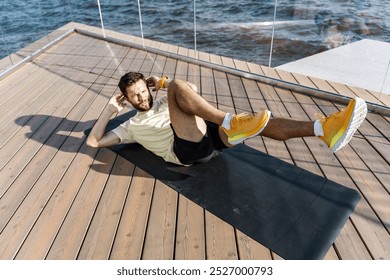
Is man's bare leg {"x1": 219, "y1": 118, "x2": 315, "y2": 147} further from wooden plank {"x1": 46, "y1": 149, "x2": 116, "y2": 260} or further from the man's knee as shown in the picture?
wooden plank {"x1": 46, "y1": 149, "x2": 116, "y2": 260}

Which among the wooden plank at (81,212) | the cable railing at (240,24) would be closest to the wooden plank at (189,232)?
the wooden plank at (81,212)

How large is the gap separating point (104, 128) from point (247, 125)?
4.21 ft

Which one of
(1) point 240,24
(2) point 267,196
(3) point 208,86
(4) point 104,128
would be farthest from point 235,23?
(2) point 267,196

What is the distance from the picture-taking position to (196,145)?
2215 millimetres

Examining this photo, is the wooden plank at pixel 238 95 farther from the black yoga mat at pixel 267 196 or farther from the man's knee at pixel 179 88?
the man's knee at pixel 179 88

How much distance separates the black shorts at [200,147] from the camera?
222 cm

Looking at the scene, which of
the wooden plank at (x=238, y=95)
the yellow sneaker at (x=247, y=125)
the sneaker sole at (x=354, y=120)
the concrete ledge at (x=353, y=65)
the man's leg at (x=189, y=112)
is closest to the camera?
the sneaker sole at (x=354, y=120)

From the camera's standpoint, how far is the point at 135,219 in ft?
6.86

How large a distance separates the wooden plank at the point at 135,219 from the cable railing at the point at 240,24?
7.44 feet

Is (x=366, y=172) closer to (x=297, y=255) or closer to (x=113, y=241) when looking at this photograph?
(x=297, y=255)

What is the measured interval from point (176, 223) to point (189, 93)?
817 mm

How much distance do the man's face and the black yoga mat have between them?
Result: 43 centimetres

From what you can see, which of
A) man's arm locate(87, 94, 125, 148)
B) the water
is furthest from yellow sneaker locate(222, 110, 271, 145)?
the water

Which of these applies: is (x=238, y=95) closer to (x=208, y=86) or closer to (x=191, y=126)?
(x=208, y=86)
